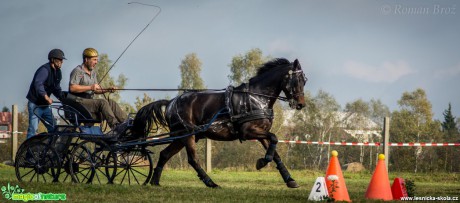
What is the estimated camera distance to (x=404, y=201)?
950cm

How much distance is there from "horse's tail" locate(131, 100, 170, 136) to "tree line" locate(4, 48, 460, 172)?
84.3 ft

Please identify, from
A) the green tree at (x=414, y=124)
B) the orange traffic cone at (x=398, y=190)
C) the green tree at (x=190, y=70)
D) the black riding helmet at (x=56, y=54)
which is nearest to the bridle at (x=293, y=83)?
the orange traffic cone at (x=398, y=190)

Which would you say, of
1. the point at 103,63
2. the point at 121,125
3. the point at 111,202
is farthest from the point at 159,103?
the point at 103,63

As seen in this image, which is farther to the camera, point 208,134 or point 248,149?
point 248,149

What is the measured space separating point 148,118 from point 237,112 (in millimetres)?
1774

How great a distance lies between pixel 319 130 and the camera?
52.3 metres

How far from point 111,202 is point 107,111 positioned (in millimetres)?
3331

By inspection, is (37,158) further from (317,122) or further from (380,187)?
(317,122)

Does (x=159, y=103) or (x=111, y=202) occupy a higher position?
(x=159, y=103)

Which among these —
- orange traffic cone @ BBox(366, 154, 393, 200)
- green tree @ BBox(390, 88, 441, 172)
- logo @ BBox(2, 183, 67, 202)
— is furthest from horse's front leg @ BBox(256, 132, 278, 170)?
green tree @ BBox(390, 88, 441, 172)

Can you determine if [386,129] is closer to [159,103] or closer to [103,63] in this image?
[159,103]

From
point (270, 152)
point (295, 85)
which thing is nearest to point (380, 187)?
point (270, 152)

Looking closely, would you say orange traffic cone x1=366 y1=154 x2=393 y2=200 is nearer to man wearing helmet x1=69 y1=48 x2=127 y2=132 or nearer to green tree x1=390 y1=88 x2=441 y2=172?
man wearing helmet x1=69 y1=48 x2=127 y2=132

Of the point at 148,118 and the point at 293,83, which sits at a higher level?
the point at 293,83
